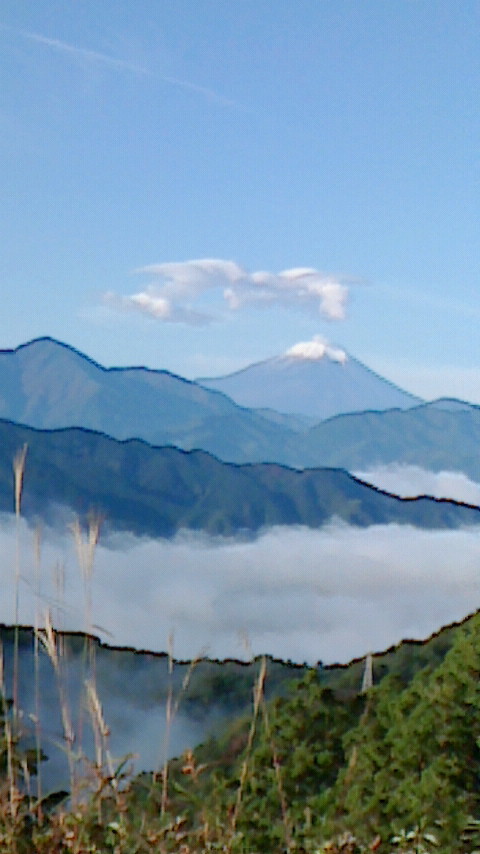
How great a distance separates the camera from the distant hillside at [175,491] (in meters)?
3.38

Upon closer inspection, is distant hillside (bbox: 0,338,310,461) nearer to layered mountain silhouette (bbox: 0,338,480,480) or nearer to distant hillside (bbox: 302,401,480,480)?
layered mountain silhouette (bbox: 0,338,480,480)

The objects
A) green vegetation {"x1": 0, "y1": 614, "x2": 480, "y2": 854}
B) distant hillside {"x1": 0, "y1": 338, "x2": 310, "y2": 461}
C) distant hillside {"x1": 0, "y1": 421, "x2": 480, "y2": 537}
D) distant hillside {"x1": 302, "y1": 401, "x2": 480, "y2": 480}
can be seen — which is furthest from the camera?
distant hillside {"x1": 302, "y1": 401, "x2": 480, "y2": 480}

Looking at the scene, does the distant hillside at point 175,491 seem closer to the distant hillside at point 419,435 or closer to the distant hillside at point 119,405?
the distant hillside at point 119,405

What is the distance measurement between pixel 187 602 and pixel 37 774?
4.10 ft

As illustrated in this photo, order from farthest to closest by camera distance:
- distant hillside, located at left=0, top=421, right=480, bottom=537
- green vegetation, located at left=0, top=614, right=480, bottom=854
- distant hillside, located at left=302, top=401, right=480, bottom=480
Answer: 1. distant hillside, located at left=302, top=401, right=480, bottom=480
2. distant hillside, located at left=0, top=421, right=480, bottom=537
3. green vegetation, located at left=0, top=614, right=480, bottom=854

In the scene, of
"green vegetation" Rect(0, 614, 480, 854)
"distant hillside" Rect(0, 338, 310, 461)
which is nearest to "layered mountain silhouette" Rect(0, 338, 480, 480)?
"distant hillside" Rect(0, 338, 310, 461)

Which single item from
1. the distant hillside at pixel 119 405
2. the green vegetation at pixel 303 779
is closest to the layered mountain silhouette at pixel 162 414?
the distant hillside at pixel 119 405

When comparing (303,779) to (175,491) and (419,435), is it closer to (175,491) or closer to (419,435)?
(175,491)

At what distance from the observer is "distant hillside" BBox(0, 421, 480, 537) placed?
3.38 metres

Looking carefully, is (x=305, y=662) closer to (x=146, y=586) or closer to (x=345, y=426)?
(x=146, y=586)

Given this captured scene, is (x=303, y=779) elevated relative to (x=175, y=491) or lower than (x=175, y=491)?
lower

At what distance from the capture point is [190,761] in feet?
4.58

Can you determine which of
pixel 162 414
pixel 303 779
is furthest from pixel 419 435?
pixel 303 779

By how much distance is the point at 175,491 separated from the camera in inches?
137
